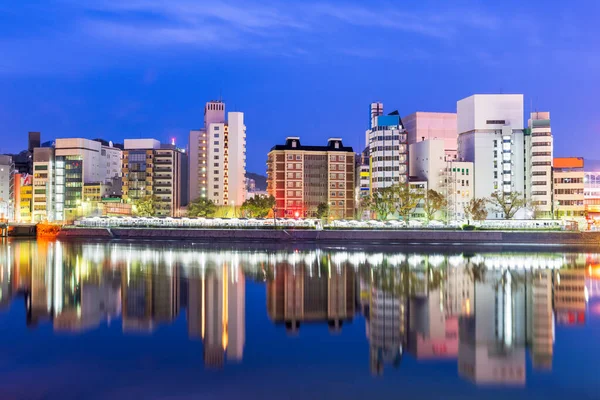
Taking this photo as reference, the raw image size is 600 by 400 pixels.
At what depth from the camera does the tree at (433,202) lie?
259 feet

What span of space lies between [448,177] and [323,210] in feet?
69.4

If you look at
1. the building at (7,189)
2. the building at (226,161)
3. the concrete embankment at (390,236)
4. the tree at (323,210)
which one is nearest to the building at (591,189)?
the concrete embankment at (390,236)

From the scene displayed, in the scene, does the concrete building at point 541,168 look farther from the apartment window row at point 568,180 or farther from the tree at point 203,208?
the tree at point 203,208

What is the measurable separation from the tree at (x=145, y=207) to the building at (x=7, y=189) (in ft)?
86.8

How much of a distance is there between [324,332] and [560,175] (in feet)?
239

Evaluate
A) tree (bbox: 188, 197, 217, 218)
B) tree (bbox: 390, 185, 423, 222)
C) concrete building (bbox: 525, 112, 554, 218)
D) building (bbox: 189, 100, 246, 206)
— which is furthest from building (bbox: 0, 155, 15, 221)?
concrete building (bbox: 525, 112, 554, 218)

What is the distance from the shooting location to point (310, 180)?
104062 mm

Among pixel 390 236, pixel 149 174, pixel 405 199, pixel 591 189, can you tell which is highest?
pixel 149 174

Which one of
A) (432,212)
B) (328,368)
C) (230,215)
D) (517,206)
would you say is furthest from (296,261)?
(230,215)

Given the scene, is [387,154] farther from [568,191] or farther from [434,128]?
[568,191]

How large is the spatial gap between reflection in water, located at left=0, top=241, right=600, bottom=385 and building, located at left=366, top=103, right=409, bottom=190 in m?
39.4

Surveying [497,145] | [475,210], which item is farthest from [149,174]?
[497,145]

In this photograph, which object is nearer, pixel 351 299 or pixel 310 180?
pixel 351 299

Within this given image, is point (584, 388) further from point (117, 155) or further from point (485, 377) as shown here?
point (117, 155)
